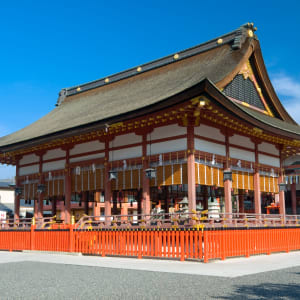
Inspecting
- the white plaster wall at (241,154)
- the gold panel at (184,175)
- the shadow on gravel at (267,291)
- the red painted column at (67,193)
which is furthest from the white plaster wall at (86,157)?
the shadow on gravel at (267,291)

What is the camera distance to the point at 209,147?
17578 millimetres

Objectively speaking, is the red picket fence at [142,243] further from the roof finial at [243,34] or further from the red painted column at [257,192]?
the roof finial at [243,34]

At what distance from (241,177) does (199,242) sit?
23.6 feet

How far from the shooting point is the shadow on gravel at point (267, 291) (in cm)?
700

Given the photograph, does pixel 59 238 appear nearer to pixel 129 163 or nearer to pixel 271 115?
pixel 129 163

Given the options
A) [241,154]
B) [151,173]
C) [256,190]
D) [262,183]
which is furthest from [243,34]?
[151,173]

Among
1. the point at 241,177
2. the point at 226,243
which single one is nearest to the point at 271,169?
the point at 241,177

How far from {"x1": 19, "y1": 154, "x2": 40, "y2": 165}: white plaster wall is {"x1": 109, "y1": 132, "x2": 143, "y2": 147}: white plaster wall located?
6.30 m

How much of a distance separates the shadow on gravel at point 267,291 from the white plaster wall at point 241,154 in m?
11.0

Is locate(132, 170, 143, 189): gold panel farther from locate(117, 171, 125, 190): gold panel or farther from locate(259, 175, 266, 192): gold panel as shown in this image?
locate(259, 175, 266, 192): gold panel

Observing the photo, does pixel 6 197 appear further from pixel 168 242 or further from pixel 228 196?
pixel 168 242

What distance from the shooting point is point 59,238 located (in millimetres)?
17188

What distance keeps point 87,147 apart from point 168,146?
17.8 feet

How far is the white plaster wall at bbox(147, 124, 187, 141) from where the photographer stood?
56.1 feet
